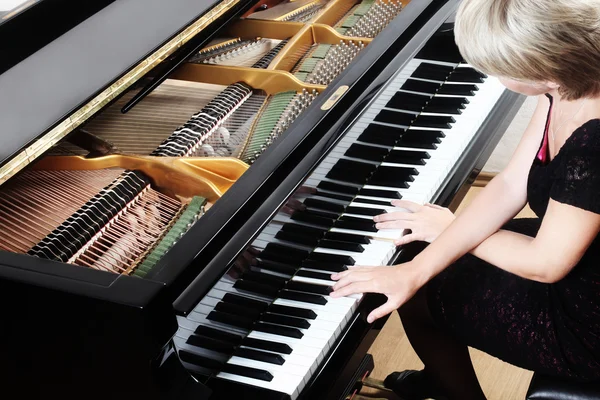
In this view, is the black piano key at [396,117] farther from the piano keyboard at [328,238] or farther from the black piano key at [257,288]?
the black piano key at [257,288]

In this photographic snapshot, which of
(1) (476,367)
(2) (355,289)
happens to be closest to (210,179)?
(2) (355,289)

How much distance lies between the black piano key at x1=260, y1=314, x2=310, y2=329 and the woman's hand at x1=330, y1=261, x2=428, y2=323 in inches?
5.0

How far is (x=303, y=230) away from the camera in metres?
2.07

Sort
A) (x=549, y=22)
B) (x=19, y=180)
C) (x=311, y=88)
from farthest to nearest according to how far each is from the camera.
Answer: (x=311, y=88) < (x=19, y=180) < (x=549, y=22)

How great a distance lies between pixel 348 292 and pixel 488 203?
556 mm

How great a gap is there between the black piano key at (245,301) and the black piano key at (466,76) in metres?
1.29

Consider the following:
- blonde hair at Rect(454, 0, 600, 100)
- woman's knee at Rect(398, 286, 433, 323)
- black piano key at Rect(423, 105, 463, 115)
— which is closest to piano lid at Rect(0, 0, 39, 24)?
blonde hair at Rect(454, 0, 600, 100)

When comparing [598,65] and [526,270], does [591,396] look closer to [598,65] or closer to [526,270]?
[526,270]

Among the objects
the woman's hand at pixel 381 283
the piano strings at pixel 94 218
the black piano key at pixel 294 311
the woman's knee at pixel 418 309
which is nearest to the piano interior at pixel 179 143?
the piano strings at pixel 94 218

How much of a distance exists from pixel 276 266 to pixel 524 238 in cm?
69

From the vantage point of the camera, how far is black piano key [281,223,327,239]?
2.02 metres

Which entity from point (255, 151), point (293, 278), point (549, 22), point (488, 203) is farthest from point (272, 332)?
point (549, 22)

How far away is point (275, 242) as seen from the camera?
197 centimetres

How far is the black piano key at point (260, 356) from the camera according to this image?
1770 mm
